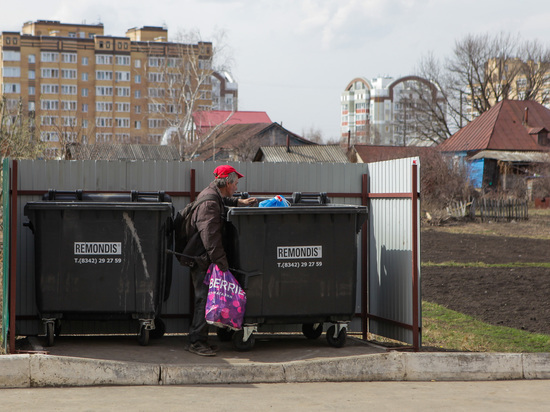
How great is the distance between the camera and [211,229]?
6855 millimetres

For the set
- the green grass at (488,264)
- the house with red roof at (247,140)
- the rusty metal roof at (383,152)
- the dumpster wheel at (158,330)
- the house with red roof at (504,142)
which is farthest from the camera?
the house with red roof at (247,140)

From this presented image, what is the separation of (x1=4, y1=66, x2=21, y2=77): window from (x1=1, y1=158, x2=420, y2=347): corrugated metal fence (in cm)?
10931

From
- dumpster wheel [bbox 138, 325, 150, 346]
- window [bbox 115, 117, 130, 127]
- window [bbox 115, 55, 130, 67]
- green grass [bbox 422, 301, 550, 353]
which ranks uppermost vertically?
window [bbox 115, 55, 130, 67]

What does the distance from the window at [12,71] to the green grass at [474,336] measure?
10870cm

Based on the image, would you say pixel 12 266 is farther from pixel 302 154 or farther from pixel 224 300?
pixel 302 154

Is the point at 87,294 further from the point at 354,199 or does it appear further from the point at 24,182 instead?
the point at 354,199

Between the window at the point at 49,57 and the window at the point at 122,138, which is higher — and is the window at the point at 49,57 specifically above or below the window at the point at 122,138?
above

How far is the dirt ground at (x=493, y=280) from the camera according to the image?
10.5 metres

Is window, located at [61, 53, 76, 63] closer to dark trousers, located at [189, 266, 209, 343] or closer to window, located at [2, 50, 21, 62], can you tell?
window, located at [2, 50, 21, 62]

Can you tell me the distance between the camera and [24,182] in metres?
7.63

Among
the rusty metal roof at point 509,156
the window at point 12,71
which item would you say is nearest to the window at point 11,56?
the window at point 12,71

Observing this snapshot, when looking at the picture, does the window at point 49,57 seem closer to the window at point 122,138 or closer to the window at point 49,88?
the window at point 49,88

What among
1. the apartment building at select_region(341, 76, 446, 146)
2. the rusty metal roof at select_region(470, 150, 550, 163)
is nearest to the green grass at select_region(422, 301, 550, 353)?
the rusty metal roof at select_region(470, 150, 550, 163)

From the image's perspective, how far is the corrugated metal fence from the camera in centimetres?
753
